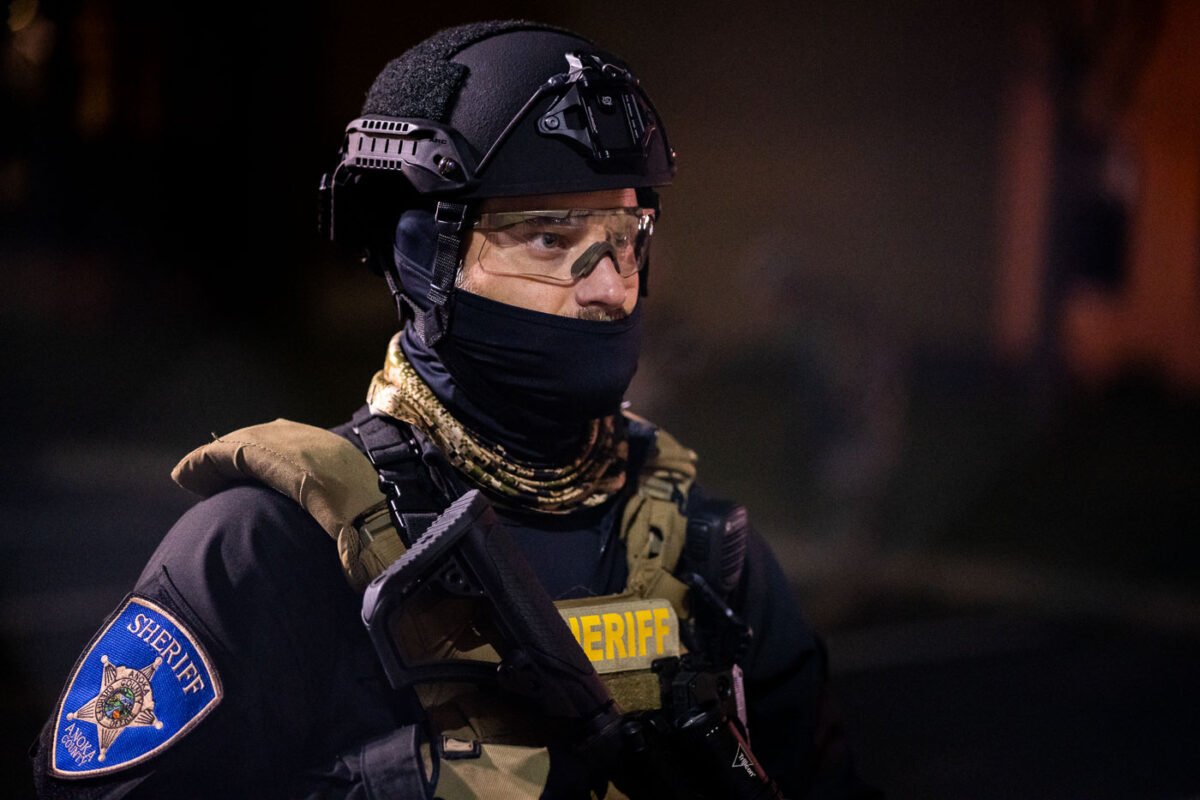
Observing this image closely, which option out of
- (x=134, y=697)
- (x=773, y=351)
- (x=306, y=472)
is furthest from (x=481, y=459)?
(x=773, y=351)

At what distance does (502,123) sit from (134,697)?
0.87 meters

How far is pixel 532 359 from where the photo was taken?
5.25 ft

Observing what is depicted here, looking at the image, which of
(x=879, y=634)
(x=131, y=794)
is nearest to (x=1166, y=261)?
(x=879, y=634)

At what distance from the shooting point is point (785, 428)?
4586 mm

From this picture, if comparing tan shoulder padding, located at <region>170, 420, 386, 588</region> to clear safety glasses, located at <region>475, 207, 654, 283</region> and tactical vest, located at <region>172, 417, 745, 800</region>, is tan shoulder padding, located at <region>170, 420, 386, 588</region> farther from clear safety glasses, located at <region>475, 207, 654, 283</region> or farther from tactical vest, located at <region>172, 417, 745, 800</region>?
clear safety glasses, located at <region>475, 207, 654, 283</region>

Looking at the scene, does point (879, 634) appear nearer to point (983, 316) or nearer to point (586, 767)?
point (983, 316)

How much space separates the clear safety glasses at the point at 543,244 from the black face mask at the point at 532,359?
6cm

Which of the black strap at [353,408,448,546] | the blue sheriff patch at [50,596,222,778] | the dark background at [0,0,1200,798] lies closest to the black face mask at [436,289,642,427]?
the black strap at [353,408,448,546]

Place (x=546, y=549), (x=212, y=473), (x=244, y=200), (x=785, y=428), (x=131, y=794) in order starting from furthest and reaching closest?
(x=785, y=428) < (x=244, y=200) < (x=546, y=549) < (x=212, y=473) < (x=131, y=794)

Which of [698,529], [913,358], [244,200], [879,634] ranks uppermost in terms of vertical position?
[244,200]

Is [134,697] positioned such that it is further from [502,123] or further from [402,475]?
[502,123]

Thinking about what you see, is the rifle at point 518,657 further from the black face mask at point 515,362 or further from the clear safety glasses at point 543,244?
the clear safety glasses at point 543,244

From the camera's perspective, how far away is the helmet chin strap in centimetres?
160

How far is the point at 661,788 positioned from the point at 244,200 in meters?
1.75
